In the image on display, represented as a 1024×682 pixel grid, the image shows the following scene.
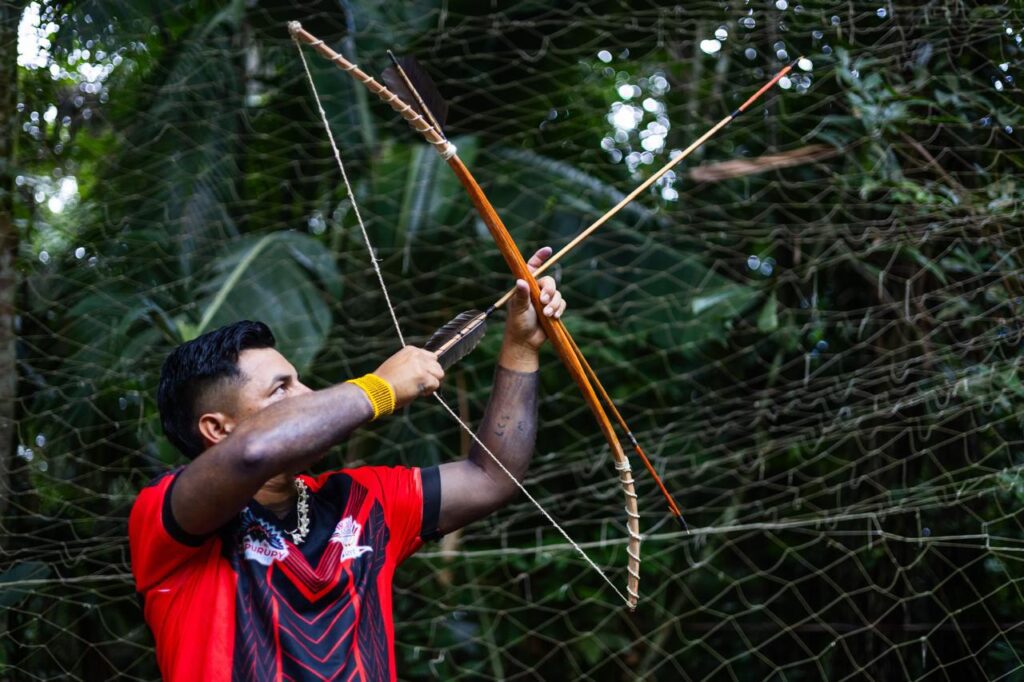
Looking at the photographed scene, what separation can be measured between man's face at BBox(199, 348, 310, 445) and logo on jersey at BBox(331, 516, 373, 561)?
7.3 inches

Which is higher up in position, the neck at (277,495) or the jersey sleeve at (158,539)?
the jersey sleeve at (158,539)

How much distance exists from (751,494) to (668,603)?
38 centimetres

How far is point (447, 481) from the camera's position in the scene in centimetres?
157

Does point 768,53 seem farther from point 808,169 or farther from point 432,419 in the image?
point 432,419

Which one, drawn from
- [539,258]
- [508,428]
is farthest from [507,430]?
[539,258]

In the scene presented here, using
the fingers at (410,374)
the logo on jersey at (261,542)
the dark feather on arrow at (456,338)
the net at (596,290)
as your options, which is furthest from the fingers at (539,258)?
the net at (596,290)

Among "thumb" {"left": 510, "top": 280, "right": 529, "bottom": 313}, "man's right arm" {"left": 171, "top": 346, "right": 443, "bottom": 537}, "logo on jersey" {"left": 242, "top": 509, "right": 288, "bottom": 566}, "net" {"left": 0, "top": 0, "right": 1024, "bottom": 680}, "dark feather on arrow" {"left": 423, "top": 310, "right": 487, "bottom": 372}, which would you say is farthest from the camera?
"net" {"left": 0, "top": 0, "right": 1024, "bottom": 680}

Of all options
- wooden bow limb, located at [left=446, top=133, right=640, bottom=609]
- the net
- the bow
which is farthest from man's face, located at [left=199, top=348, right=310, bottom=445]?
the net

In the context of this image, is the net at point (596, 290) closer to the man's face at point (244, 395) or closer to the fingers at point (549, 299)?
the fingers at point (549, 299)

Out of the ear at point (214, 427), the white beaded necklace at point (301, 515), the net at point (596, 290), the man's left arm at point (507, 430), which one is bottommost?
the net at point (596, 290)

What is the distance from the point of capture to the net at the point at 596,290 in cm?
259

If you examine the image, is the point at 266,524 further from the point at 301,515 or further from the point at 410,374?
the point at 410,374

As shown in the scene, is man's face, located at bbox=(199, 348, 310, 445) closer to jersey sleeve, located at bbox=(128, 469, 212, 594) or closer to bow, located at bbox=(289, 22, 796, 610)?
jersey sleeve, located at bbox=(128, 469, 212, 594)

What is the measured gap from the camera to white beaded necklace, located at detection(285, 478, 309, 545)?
4.55ft
